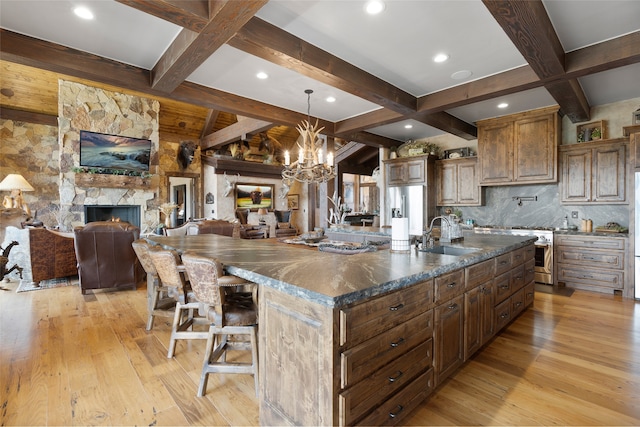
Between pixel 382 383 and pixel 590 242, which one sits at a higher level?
pixel 590 242

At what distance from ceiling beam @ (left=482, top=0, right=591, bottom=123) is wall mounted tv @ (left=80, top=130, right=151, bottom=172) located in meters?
7.47

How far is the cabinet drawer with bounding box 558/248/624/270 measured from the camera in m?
3.99

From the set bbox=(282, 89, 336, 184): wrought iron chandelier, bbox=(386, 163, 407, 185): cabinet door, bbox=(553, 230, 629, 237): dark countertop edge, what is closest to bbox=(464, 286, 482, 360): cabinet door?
bbox=(282, 89, 336, 184): wrought iron chandelier

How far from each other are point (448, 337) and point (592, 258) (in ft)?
12.2

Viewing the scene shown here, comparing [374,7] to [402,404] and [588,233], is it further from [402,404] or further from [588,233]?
[588,233]

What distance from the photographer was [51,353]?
2445 mm

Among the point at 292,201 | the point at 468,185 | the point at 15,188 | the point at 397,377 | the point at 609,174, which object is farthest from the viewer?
the point at 292,201

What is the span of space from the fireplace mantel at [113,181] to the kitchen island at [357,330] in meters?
6.15

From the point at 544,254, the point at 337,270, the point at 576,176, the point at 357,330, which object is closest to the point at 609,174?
the point at 576,176

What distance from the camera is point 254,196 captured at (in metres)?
10.6

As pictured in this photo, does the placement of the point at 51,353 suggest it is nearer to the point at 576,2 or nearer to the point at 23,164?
the point at 576,2

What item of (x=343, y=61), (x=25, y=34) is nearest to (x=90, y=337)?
(x=25, y=34)

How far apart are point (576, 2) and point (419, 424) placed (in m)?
3.10

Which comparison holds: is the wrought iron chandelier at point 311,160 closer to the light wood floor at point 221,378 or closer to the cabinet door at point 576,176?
the light wood floor at point 221,378
